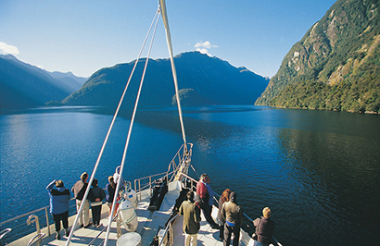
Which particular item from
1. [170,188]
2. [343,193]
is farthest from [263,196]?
[170,188]

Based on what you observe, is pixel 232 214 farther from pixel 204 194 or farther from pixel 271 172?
pixel 271 172

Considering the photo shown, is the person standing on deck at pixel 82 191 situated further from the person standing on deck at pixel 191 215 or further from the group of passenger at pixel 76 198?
the person standing on deck at pixel 191 215

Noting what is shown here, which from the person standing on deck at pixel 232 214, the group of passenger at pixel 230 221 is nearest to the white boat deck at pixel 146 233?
the group of passenger at pixel 230 221

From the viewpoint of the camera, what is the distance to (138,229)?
625cm

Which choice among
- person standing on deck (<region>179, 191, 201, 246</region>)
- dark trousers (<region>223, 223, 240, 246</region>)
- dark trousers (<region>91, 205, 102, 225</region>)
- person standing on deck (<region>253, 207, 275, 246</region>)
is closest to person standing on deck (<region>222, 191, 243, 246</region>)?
dark trousers (<region>223, 223, 240, 246</region>)

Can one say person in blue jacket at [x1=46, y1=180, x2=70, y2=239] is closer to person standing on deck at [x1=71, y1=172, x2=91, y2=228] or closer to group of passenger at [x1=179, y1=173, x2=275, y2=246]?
person standing on deck at [x1=71, y1=172, x2=91, y2=228]

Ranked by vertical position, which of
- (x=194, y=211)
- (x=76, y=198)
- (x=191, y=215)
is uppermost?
(x=194, y=211)

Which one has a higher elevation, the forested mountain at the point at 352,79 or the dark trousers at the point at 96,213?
the forested mountain at the point at 352,79

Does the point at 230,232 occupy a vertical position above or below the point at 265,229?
below

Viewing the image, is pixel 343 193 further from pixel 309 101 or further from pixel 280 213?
pixel 309 101

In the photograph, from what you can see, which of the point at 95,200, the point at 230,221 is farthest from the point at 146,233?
the point at 230,221

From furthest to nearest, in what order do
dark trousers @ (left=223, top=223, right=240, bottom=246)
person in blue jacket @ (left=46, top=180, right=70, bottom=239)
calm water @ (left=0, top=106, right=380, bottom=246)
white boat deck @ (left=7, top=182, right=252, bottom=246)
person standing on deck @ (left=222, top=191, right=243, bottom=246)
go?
calm water @ (left=0, top=106, right=380, bottom=246) → white boat deck @ (left=7, top=182, right=252, bottom=246) → person in blue jacket @ (left=46, top=180, right=70, bottom=239) → dark trousers @ (left=223, top=223, right=240, bottom=246) → person standing on deck @ (left=222, top=191, right=243, bottom=246)

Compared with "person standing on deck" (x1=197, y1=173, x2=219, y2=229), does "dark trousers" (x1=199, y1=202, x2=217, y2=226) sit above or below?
below

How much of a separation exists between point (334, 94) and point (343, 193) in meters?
122
